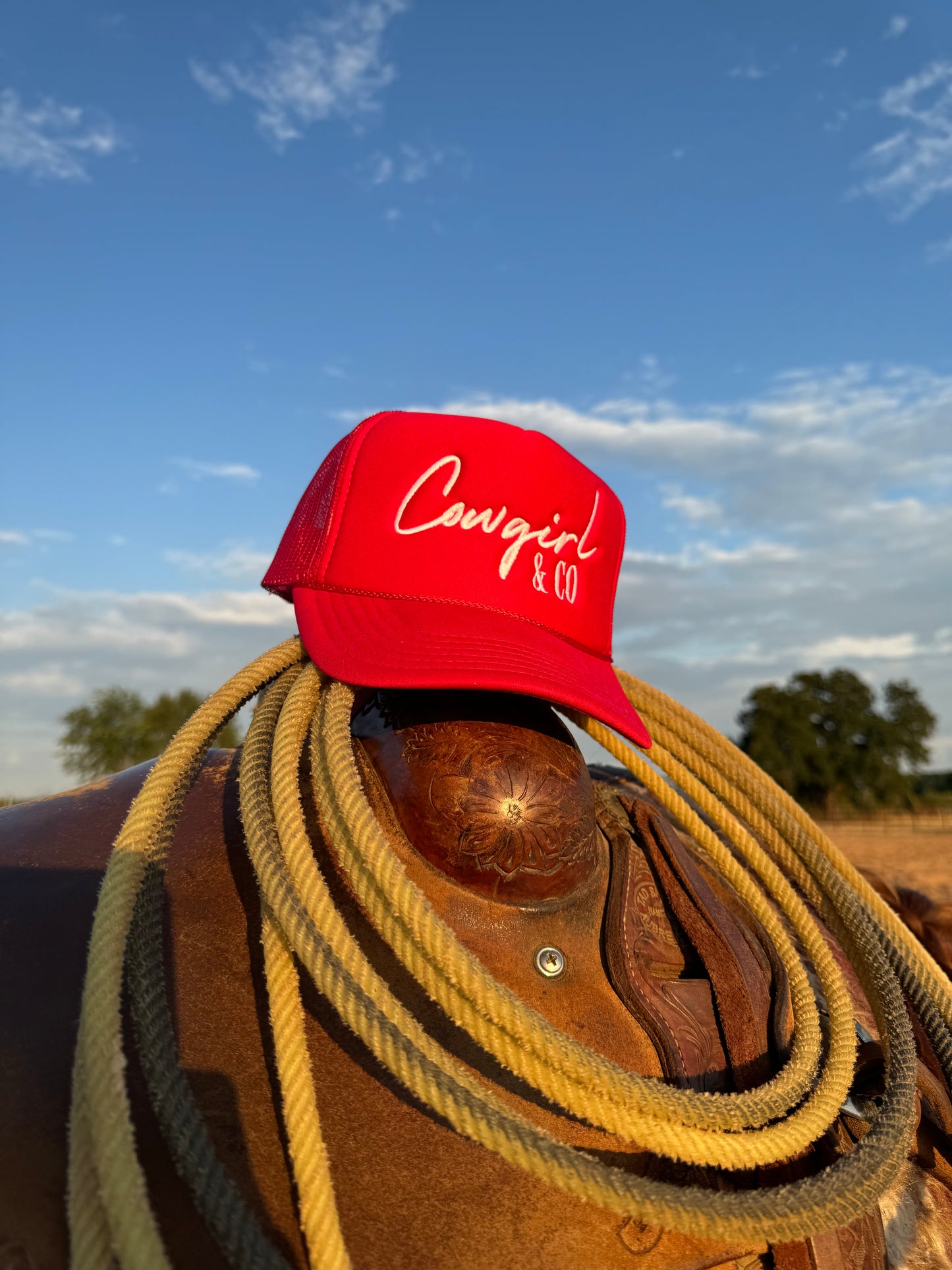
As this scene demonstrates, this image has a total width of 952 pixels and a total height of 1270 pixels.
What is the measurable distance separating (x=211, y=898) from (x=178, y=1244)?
379 millimetres

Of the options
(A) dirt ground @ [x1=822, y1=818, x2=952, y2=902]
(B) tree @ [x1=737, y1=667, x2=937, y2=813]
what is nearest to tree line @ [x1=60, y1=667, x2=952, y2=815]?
(B) tree @ [x1=737, y1=667, x2=937, y2=813]

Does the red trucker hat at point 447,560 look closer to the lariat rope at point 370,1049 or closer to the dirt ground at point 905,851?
the lariat rope at point 370,1049

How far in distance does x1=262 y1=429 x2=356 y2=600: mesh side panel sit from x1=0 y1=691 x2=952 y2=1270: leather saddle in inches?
8.1

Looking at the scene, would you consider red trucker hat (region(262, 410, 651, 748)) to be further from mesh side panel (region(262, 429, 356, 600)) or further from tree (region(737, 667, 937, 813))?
tree (region(737, 667, 937, 813))

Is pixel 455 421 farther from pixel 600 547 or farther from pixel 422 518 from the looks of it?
pixel 600 547

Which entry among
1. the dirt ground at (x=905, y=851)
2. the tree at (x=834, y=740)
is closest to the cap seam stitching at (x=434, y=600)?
the dirt ground at (x=905, y=851)

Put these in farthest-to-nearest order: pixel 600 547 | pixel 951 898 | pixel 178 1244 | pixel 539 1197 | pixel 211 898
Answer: pixel 951 898 < pixel 600 547 < pixel 211 898 < pixel 539 1197 < pixel 178 1244

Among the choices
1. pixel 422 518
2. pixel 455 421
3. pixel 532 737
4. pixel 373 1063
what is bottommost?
pixel 373 1063

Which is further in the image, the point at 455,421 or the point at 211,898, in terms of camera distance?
the point at 455,421

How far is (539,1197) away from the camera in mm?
864

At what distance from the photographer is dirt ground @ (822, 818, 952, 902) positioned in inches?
255

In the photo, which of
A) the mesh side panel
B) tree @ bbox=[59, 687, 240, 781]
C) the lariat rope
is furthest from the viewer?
tree @ bbox=[59, 687, 240, 781]

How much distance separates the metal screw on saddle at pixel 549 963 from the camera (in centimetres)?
105

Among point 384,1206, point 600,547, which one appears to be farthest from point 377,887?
point 600,547
